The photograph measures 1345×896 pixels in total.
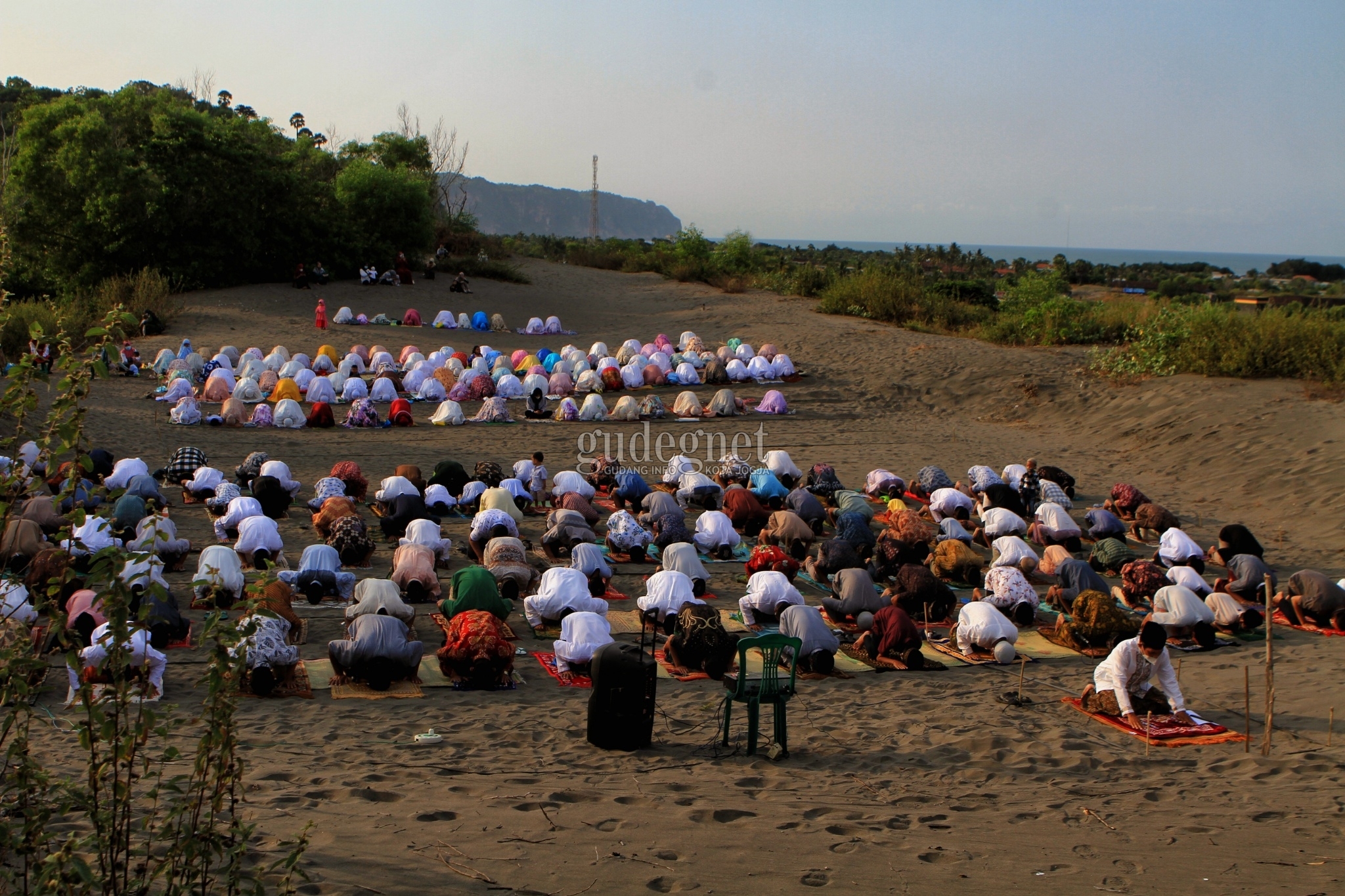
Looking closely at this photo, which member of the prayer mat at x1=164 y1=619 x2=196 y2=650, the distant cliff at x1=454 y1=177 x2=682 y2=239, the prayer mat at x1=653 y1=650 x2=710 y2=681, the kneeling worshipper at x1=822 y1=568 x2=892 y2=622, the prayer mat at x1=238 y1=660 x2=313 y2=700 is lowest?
the prayer mat at x1=653 y1=650 x2=710 y2=681

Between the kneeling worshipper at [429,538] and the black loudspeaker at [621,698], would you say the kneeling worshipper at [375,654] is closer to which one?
the black loudspeaker at [621,698]

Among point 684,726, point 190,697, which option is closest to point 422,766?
point 684,726

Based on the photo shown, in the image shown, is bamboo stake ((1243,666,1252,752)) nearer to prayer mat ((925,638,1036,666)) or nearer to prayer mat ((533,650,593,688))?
prayer mat ((925,638,1036,666))

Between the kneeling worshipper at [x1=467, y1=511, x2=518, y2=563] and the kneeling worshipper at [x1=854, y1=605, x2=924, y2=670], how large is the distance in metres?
4.08

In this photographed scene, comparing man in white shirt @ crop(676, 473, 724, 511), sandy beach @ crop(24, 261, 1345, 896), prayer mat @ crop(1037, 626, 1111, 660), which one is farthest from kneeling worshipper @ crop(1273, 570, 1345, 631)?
man in white shirt @ crop(676, 473, 724, 511)

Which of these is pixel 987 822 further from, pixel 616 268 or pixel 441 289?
pixel 616 268

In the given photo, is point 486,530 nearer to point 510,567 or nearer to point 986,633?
point 510,567

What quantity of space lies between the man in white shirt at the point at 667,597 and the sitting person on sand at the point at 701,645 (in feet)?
2.14

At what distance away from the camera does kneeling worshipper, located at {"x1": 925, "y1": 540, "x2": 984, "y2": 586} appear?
37.0 feet

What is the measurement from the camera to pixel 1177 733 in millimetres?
7207

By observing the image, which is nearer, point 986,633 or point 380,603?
point 380,603

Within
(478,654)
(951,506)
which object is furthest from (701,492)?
(478,654)

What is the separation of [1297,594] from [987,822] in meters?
6.25

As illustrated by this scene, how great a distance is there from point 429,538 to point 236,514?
2127 millimetres
